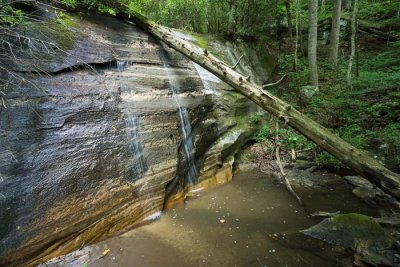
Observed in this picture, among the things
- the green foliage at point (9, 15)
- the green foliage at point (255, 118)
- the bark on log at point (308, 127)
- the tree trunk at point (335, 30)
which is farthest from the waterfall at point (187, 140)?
the tree trunk at point (335, 30)

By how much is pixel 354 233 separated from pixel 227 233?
1.86 m

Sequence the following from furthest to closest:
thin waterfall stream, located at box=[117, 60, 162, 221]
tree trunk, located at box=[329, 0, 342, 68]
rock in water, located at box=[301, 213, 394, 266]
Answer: tree trunk, located at box=[329, 0, 342, 68], thin waterfall stream, located at box=[117, 60, 162, 221], rock in water, located at box=[301, 213, 394, 266]

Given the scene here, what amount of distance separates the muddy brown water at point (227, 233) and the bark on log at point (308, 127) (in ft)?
4.00

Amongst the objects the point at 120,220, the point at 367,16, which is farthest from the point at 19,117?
the point at 367,16

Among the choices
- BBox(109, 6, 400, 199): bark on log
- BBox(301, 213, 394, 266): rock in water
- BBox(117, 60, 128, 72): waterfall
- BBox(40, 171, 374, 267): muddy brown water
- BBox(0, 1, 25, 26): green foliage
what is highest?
BBox(0, 1, 25, 26): green foliage

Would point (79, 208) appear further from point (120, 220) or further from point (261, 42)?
point (261, 42)

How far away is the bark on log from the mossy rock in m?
0.58

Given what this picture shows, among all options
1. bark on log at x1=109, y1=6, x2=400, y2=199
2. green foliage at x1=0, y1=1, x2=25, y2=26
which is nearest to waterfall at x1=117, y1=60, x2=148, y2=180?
bark on log at x1=109, y1=6, x2=400, y2=199

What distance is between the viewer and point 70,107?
14.9 ft

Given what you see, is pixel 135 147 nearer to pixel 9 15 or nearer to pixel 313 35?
pixel 9 15

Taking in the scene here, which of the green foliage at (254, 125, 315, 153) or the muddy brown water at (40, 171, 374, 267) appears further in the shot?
the green foliage at (254, 125, 315, 153)

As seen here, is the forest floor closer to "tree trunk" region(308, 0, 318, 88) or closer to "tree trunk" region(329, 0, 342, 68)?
"tree trunk" region(308, 0, 318, 88)

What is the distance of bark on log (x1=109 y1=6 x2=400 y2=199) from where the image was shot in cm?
394

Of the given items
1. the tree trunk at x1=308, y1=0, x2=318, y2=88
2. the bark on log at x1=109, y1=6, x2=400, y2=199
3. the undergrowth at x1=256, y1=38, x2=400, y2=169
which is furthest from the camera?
the tree trunk at x1=308, y1=0, x2=318, y2=88
